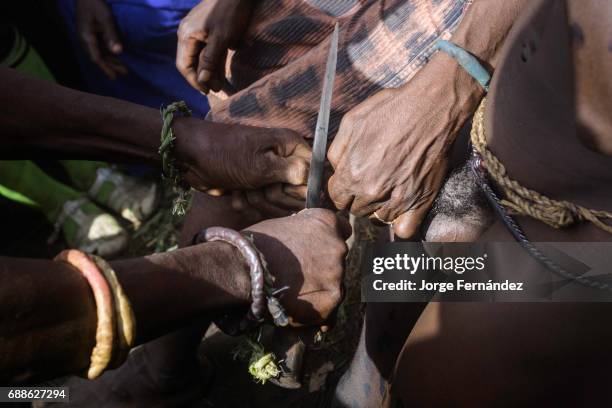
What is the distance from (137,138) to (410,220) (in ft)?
2.59

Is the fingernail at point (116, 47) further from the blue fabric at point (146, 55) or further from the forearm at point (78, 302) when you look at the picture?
the forearm at point (78, 302)

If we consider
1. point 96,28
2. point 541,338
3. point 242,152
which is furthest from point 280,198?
point 96,28

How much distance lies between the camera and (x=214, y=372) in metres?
2.12

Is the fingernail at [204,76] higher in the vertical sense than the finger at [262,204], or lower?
higher

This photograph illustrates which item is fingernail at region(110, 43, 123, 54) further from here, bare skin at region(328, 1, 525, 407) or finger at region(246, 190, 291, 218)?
bare skin at region(328, 1, 525, 407)

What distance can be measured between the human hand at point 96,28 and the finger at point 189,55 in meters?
0.87

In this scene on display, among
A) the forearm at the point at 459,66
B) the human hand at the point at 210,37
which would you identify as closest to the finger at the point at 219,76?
the human hand at the point at 210,37

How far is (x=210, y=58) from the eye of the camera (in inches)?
66.4

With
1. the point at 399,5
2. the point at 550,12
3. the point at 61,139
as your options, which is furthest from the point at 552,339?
the point at 61,139

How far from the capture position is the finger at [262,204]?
153 centimetres

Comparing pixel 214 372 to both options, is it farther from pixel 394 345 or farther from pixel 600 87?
pixel 600 87

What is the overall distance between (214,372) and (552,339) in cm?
141

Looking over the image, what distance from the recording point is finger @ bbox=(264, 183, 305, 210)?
1486mm

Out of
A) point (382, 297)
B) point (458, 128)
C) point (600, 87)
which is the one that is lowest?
point (382, 297)
